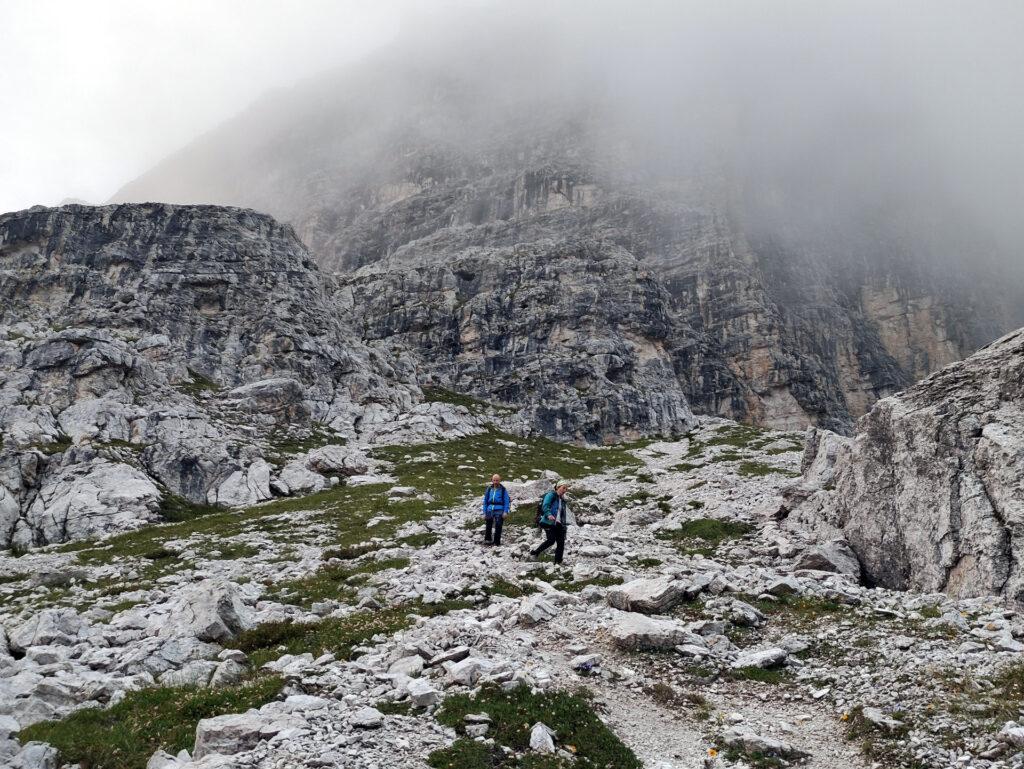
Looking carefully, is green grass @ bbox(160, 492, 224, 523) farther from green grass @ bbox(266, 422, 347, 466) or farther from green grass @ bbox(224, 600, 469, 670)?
green grass @ bbox(224, 600, 469, 670)

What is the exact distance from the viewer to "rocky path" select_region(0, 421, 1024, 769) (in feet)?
33.4

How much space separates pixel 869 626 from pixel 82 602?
27.1 m

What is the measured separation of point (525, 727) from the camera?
10562 millimetres

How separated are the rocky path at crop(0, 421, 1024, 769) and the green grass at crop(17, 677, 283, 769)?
10 centimetres

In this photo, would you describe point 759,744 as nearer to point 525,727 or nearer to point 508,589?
point 525,727

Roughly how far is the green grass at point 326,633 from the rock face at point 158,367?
39.7 meters

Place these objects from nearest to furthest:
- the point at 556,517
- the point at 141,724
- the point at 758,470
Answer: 1. the point at 141,724
2. the point at 556,517
3. the point at 758,470

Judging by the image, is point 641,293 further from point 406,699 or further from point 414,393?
point 406,699

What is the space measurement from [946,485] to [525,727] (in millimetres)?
17148

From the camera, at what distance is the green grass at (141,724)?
10227 millimetres

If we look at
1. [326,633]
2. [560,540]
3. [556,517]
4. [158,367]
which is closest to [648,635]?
[326,633]

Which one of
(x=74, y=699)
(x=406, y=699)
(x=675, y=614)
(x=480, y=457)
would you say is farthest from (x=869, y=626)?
(x=480, y=457)

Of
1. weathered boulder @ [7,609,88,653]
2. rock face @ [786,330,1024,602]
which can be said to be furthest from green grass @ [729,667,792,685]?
weathered boulder @ [7,609,88,653]

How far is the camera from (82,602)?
23.5 m
